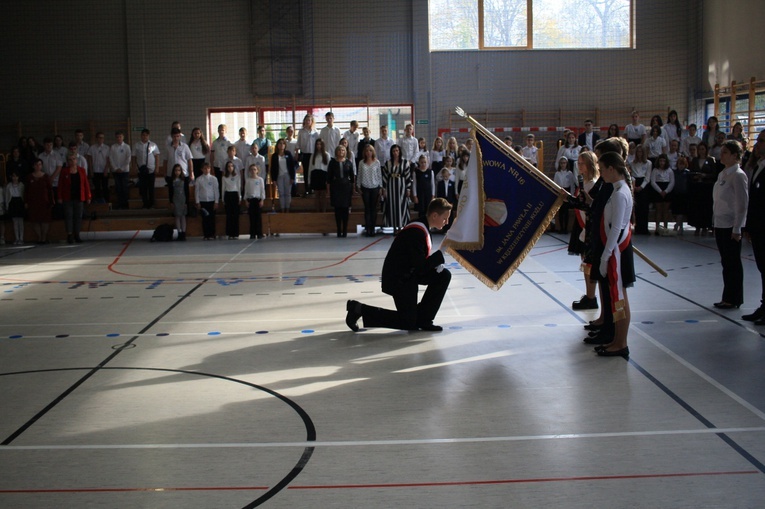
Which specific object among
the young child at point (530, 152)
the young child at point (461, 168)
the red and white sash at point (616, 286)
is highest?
the young child at point (530, 152)

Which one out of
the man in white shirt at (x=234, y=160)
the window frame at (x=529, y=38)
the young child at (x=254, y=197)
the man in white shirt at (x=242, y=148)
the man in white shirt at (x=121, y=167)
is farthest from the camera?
the window frame at (x=529, y=38)

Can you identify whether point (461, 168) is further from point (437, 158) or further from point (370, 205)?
point (370, 205)

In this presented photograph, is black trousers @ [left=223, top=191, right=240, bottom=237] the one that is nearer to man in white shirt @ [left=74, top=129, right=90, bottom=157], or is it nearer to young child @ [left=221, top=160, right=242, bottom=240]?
young child @ [left=221, top=160, right=242, bottom=240]

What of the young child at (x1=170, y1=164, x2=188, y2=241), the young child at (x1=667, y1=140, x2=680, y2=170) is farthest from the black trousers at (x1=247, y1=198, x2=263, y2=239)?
the young child at (x1=667, y1=140, x2=680, y2=170)

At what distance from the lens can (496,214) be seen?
24.5 ft

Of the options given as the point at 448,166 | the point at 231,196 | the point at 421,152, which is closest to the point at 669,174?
the point at 448,166

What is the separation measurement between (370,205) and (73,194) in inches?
244

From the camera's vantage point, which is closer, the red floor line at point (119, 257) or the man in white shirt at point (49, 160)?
the red floor line at point (119, 257)

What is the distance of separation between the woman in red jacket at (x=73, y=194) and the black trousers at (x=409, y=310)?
1106 centimetres

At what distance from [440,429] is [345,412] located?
70 centimetres

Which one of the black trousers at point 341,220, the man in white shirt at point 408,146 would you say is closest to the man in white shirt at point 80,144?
the black trousers at point 341,220

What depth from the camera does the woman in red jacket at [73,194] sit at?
53.7ft

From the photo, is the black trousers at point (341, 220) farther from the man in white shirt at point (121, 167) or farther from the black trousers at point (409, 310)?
the black trousers at point (409, 310)

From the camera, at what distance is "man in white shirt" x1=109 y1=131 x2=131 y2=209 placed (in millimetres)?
18250
